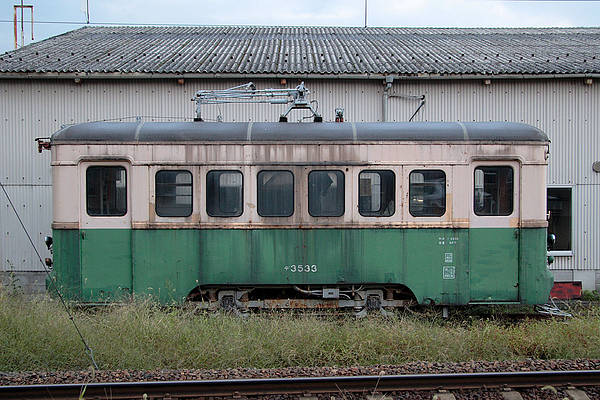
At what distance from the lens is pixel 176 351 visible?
23.2 feet

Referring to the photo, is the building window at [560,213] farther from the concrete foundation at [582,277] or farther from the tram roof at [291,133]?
the tram roof at [291,133]

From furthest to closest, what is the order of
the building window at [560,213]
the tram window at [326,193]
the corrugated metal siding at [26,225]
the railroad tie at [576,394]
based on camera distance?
the building window at [560,213] → the corrugated metal siding at [26,225] → the tram window at [326,193] → the railroad tie at [576,394]

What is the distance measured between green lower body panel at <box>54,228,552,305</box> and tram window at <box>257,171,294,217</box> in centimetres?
31

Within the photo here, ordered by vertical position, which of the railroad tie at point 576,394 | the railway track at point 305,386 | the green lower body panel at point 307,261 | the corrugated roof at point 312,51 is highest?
the corrugated roof at point 312,51

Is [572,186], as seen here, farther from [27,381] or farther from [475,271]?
[27,381]

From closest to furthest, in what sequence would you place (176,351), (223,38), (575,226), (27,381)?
(27,381) → (176,351) → (575,226) → (223,38)

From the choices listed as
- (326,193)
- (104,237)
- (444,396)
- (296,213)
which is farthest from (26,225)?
(444,396)

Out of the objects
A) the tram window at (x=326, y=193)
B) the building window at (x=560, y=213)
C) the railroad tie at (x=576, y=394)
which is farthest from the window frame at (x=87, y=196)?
the building window at (x=560, y=213)

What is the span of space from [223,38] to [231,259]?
10678mm

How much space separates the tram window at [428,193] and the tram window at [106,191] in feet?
15.5

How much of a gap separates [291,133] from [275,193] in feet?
3.34

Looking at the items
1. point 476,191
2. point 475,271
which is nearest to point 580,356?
point 475,271

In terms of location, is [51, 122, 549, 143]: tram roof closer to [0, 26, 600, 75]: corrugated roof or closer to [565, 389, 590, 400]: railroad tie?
[0, 26, 600, 75]: corrugated roof

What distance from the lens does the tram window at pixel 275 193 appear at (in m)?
8.88
